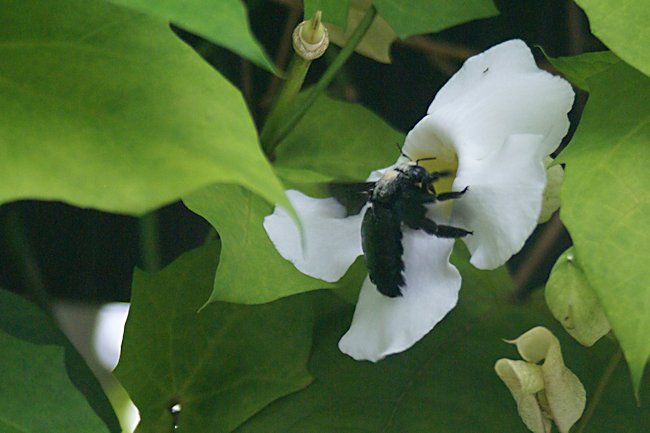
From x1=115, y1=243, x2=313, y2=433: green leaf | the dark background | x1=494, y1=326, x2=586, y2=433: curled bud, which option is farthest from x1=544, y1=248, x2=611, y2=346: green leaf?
the dark background

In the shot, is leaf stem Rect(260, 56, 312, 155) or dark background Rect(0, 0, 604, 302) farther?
dark background Rect(0, 0, 604, 302)

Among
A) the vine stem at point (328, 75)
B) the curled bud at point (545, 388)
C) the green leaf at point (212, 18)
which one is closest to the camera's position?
the green leaf at point (212, 18)

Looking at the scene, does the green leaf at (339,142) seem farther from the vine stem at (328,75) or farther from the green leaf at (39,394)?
the green leaf at (39,394)

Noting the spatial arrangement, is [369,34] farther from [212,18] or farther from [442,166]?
[212,18]

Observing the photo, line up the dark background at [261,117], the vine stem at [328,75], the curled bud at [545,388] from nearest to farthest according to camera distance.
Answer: the curled bud at [545,388] < the vine stem at [328,75] < the dark background at [261,117]

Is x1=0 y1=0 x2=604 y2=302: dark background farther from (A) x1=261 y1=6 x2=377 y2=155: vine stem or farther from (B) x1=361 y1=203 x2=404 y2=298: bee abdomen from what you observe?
(B) x1=361 y1=203 x2=404 y2=298: bee abdomen

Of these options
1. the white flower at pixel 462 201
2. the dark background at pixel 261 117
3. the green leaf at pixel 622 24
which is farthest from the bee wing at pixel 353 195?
the dark background at pixel 261 117
